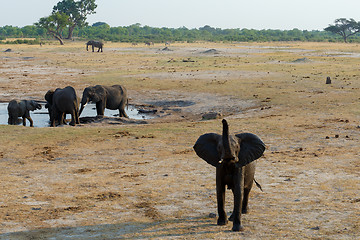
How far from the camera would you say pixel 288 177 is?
10742 millimetres

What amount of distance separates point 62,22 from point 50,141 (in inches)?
3615

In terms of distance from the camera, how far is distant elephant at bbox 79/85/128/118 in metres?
21.2

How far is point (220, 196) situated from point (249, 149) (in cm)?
86

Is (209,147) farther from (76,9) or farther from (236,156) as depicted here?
(76,9)

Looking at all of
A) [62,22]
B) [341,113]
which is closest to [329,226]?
[341,113]

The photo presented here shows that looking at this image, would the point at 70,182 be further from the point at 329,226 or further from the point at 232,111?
the point at 232,111

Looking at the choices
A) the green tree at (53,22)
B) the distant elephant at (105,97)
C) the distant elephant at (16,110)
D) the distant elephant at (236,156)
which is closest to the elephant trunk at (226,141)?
the distant elephant at (236,156)

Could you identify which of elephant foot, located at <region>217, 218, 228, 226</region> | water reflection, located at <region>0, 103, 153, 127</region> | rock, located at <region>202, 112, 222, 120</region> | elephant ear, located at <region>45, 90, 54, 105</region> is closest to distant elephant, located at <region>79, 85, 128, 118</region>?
water reflection, located at <region>0, 103, 153, 127</region>

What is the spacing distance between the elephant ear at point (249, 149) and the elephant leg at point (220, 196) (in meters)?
0.38

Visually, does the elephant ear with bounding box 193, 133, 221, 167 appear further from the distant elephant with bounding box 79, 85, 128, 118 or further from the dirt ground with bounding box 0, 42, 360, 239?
the distant elephant with bounding box 79, 85, 128, 118

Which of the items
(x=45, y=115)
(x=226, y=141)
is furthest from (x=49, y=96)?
(x=226, y=141)

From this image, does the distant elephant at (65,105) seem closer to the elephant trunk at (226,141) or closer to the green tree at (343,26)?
the elephant trunk at (226,141)

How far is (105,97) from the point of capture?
21781mm

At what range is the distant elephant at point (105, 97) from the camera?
21.2 meters
